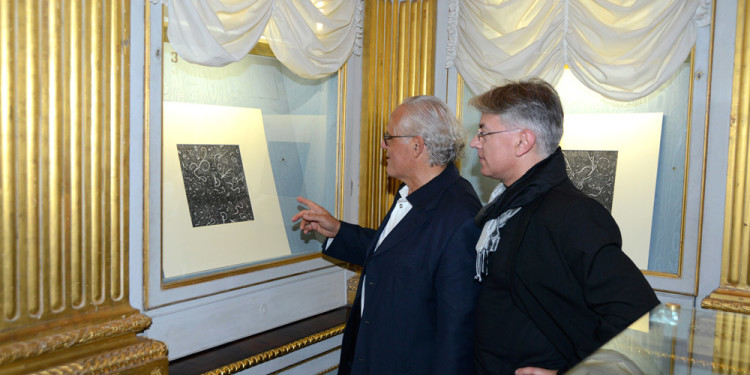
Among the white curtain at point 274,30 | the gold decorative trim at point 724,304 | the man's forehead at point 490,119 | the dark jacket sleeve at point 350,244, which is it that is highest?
the white curtain at point 274,30

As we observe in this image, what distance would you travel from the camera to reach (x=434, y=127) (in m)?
2.12

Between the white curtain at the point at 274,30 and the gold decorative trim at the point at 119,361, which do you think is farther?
the white curtain at the point at 274,30

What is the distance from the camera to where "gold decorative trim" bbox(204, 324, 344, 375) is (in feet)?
7.55

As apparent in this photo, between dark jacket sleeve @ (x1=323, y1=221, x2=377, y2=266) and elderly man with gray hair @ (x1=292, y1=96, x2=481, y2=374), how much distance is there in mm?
273

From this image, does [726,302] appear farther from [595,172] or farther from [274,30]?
[274,30]

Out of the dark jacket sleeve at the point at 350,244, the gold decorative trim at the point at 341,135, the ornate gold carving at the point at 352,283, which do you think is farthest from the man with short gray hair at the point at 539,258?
the ornate gold carving at the point at 352,283

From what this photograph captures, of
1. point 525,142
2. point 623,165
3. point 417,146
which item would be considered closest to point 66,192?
point 417,146

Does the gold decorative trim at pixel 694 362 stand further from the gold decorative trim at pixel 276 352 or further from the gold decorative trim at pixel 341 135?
the gold decorative trim at pixel 341 135

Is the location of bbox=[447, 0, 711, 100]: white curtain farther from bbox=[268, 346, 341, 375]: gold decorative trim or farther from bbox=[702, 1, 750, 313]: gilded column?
bbox=[268, 346, 341, 375]: gold decorative trim

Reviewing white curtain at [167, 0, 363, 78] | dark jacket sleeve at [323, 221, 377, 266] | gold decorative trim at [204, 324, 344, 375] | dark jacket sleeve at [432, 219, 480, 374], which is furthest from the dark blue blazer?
white curtain at [167, 0, 363, 78]

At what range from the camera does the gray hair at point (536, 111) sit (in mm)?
1676

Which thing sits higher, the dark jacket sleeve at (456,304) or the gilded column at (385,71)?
the gilded column at (385,71)

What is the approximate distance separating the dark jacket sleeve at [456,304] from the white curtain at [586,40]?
3.98ft

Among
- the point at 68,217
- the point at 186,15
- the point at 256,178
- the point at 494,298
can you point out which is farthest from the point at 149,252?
the point at 494,298
